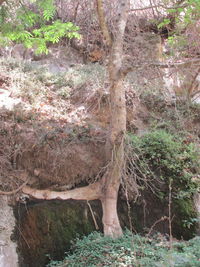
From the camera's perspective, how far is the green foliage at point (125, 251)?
156 inches

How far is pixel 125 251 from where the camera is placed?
461 cm

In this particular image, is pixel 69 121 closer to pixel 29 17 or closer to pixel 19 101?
pixel 19 101

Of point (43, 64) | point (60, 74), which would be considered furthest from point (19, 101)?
point (43, 64)

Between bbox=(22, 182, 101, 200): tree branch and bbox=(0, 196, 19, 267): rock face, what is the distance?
509 mm

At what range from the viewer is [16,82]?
7820mm

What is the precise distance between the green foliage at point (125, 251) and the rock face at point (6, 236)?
2.80 feet

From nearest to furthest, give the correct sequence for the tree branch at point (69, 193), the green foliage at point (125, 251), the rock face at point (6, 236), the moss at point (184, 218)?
1. the green foliage at point (125, 251)
2. the rock face at point (6, 236)
3. the tree branch at point (69, 193)
4. the moss at point (184, 218)

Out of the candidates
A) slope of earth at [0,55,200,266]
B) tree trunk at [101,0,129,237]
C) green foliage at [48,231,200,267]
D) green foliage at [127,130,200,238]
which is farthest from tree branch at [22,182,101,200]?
green foliage at [127,130,200,238]

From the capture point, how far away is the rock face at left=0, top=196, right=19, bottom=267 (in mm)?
5395

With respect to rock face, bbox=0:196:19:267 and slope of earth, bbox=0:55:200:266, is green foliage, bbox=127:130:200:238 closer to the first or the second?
slope of earth, bbox=0:55:200:266

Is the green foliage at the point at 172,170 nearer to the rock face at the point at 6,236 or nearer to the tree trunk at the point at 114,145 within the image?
the tree trunk at the point at 114,145

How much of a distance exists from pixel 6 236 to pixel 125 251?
2.54 m

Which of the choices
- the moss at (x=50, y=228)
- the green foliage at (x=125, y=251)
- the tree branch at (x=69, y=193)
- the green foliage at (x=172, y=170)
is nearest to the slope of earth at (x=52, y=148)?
the moss at (x=50, y=228)

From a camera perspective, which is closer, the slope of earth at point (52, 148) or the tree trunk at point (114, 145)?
the tree trunk at point (114, 145)
